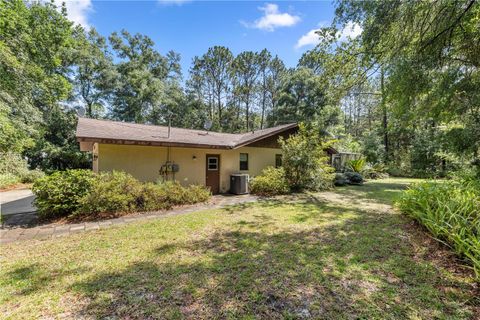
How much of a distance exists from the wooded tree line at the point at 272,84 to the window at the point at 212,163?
2997 millimetres

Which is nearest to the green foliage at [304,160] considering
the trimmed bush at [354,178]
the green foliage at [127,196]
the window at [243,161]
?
the window at [243,161]

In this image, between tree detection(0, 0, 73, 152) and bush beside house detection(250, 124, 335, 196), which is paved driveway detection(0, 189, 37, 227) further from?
bush beside house detection(250, 124, 335, 196)

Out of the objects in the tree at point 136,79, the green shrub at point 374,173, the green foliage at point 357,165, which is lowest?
the green shrub at point 374,173

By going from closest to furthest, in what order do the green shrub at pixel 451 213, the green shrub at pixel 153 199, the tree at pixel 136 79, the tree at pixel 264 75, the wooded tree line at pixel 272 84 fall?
the green shrub at pixel 451 213
the wooded tree line at pixel 272 84
the green shrub at pixel 153 199
the tree at pixel 136 79
the tree at pixel 264 75

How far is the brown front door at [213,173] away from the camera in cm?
1105

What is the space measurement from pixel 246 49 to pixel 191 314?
27.8 metres

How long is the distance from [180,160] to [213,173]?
1849 millimetres

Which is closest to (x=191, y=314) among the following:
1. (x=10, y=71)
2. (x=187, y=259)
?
(x=187, y=259)

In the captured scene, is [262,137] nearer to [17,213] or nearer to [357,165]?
[357,165]

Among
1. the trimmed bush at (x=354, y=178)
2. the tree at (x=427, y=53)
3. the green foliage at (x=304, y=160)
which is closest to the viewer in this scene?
the tree at (x=427, y=53)

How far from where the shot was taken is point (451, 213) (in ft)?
14.2

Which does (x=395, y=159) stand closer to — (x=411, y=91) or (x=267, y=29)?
(x=411, y=91)

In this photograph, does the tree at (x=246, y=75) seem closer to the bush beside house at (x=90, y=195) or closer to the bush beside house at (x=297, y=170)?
the bush beside house at (x=297, y=170)

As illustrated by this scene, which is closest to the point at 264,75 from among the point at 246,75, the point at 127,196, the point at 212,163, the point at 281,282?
the point at 246,75
